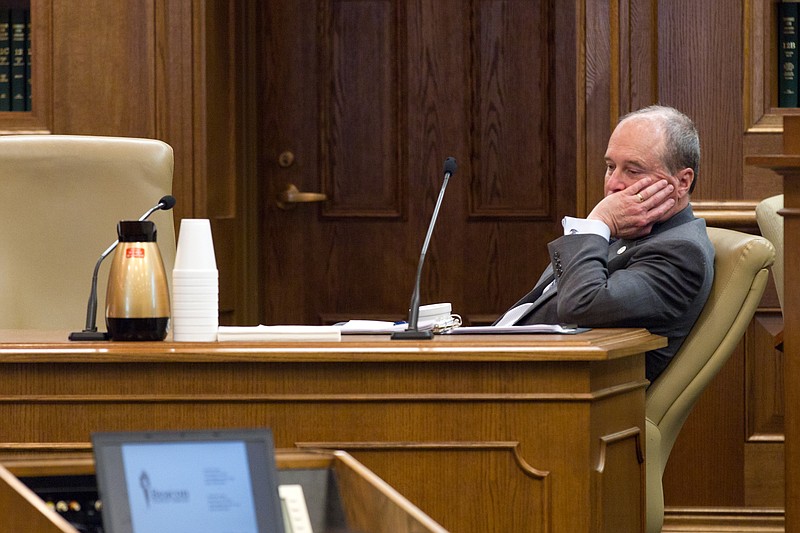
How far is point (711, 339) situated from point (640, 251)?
208 mm

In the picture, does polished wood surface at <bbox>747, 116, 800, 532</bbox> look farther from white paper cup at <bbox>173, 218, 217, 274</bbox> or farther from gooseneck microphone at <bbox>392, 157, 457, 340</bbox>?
white paper cup at <bbox>173, 218, 217, 274</bbox>

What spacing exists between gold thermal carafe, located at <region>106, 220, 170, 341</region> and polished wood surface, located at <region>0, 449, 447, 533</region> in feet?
2.70

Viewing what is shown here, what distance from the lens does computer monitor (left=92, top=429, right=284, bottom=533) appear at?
0.95 meters

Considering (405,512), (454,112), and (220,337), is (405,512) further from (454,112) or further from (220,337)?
(454,112)

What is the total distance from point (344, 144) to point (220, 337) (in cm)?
214

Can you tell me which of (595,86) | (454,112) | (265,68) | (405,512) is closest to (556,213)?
(454,112)

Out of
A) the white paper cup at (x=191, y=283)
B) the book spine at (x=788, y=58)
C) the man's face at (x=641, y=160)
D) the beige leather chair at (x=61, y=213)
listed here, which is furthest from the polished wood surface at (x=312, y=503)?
the book spine at (x=788, y=58)

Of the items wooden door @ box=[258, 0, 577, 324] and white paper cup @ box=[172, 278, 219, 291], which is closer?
white paper cup @ box=[172, 278, 219, 291]

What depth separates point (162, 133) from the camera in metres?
3.55

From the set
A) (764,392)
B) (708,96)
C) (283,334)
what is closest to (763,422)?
(764,392)

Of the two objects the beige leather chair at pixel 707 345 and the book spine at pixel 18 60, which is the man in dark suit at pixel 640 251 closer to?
the beige leather chair at pixel 707 345

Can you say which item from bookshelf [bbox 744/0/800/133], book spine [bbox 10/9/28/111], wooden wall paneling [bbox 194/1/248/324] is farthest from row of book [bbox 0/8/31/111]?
bookshelf [bbox 744/0/800/133]

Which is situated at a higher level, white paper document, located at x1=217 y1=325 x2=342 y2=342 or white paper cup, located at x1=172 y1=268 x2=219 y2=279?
white paper cup, located at x1=172 y1=268 x2=219 y2=279

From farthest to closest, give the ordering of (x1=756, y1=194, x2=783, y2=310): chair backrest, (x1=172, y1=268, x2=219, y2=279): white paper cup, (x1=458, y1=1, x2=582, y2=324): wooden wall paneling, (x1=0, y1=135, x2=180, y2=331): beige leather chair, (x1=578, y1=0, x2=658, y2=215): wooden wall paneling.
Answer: (x1=458, y1=1, x2=582, y2=324): wooden wall paneling
(x1=578, y1=0, x2=658, y2=215): wooden wall paneling
(x1=0, y1=135, x2=180, y2=331): beige leather chair
(x1=756, y1=194, x2=783, y2=310): chair backrest
(x1=172, y1=268, x2=219, y2=279): white paper cup
